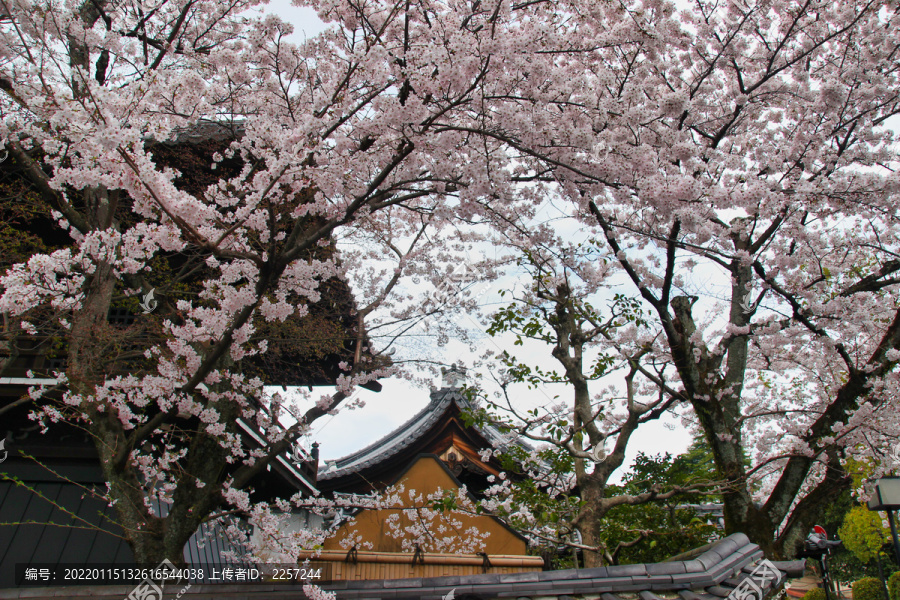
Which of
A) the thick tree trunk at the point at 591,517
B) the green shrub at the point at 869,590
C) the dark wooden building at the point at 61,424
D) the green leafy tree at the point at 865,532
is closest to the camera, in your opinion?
the dark wooden building at the point at 61,424

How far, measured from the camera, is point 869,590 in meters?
13.8

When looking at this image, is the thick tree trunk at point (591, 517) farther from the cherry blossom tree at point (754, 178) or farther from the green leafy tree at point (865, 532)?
the green leafy tree at point (865, 532)

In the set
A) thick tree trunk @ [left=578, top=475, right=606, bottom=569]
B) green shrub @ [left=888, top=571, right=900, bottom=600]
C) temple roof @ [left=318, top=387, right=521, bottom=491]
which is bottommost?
green shrub @ [left=888, top=571, right=900, bottom=600]

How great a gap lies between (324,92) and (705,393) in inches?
216

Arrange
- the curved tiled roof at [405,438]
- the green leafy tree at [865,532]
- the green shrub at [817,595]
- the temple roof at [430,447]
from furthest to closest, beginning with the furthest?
the green leafy tree at [865,532] → the green shrub at [817,595] → the curved tiled roof at [405,438] → the temple roof at [430,447]

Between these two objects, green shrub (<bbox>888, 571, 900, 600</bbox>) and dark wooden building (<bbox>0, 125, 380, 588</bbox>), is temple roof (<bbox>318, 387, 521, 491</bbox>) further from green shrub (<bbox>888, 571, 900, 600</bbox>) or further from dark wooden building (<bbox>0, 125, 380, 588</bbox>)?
green shrub (<bbox>888, 571, 900, 600</bbox>)

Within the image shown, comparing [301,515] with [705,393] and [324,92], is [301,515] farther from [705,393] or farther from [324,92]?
[324,92]

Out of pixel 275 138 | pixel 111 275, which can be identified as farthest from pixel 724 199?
pixel 111 275

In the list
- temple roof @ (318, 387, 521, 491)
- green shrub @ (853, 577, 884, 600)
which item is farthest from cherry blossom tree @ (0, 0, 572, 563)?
green shrub @ (853, 577, 884, 600)

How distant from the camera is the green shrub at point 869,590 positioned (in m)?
13.7

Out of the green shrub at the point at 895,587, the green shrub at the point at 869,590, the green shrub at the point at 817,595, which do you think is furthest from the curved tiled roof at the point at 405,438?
the green shrub at the point at 869,590

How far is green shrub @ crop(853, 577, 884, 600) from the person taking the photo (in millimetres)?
13672

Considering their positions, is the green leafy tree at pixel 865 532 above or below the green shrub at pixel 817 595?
above

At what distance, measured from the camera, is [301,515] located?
995 cm
